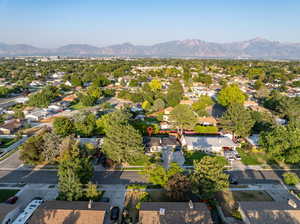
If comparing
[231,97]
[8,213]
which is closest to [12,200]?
[8,213]

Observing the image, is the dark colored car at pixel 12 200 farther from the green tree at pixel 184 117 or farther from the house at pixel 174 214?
the green tree at pixel 184 117

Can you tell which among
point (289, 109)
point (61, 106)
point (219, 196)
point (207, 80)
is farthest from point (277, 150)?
point (207, 80)

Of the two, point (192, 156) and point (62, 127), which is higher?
point (62, 127)

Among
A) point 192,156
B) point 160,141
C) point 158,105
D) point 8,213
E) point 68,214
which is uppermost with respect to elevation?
point 158,105

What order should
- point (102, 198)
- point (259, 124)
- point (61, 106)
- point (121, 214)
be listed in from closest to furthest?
point (121, 214) → point (102, 198) → point (259, 124) → point (61, 106)

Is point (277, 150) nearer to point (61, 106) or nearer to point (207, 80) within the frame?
point (61, 106)

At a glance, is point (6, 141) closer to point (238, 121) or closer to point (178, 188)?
point (178, 188)
